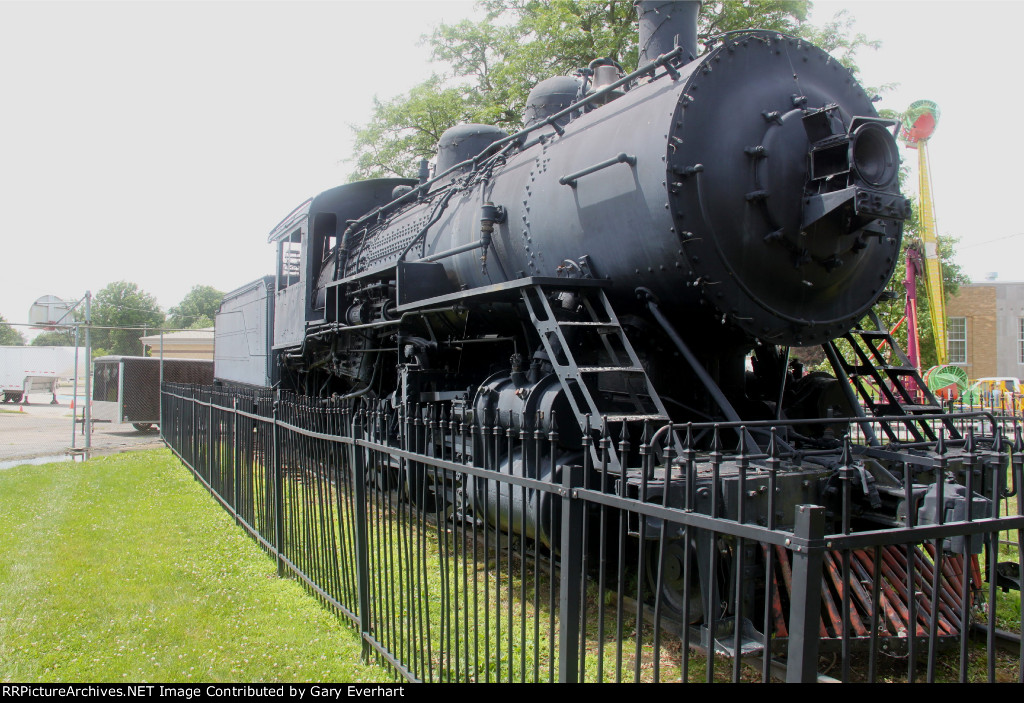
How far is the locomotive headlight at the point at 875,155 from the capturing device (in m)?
4.60

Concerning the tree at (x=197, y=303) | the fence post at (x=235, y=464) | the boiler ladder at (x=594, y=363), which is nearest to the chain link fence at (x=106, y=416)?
the fence post at (x=235, y=464)

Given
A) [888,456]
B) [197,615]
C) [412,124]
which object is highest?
[412,124]

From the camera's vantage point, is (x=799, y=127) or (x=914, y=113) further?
(x=914, y=113)

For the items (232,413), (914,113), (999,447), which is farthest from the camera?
(914,113)

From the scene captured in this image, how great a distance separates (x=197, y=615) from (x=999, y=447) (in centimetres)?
480

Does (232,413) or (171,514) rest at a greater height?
(232,413)

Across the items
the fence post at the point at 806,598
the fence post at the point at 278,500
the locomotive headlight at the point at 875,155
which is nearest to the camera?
the fence post at the point at 806,598

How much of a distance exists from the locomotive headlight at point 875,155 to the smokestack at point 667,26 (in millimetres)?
1747

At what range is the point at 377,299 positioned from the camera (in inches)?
322

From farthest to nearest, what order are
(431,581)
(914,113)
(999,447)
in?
(914,113) < (431,581) < (999,447)

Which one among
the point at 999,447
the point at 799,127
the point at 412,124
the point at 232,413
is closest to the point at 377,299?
the point at 232,413

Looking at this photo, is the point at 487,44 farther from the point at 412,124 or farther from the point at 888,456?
the point at 888,456

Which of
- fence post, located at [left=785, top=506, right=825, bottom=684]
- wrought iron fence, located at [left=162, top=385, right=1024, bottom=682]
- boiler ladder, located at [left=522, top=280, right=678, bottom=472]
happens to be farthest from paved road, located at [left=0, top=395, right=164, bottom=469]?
fence post, located at [left=785, top=506, right=825, bottom=684]

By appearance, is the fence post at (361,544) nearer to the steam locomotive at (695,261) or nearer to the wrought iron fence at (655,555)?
the wrought iron fence at (655,555)
